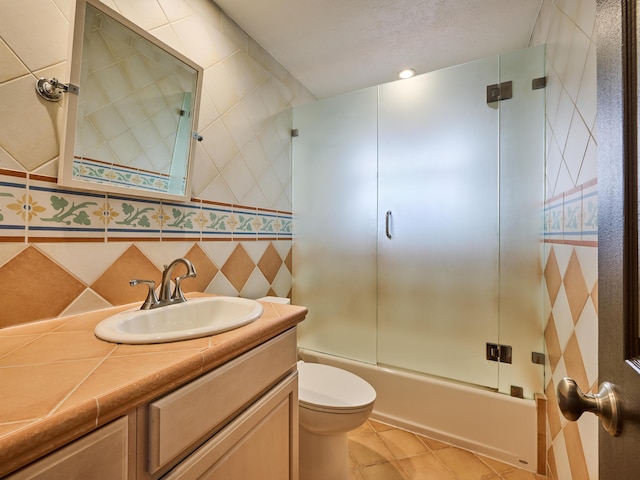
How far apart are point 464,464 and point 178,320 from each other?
5.00 feet

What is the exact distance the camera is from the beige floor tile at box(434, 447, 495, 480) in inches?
53.0

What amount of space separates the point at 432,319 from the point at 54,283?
1.69m

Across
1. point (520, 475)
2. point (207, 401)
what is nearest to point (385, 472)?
point (520, 475)

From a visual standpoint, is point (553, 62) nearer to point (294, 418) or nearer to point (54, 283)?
point (294, 418)

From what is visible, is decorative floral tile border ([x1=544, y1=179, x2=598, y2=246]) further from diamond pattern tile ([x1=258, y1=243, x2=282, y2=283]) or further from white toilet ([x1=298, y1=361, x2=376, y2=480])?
diamond pattern tile ([x1=258, y1=243, x2=282, y2=283])

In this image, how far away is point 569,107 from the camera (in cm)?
107

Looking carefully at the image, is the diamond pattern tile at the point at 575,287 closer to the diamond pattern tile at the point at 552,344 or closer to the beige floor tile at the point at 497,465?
the diamond pattern tile at the point at 552,344

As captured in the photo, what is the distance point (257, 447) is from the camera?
31.3 inches

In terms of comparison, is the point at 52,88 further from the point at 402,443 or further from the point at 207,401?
the point at 402,443

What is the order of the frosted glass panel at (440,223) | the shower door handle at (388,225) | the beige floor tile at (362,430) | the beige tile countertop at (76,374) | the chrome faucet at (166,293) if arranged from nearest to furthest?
the beige tile countertop at (76,374)
the chrome faucet at (166,293)
the frosted glass panel at (440,223)
the beige floor tile at (362,430)
the shower door handle at (388,225)

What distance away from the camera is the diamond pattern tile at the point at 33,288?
781 mm

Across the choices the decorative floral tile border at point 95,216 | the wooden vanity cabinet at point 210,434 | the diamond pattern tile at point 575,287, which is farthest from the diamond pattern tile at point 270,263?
the diamond pattern tile at point 575,287

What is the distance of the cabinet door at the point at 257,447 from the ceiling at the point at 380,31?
1772 mm

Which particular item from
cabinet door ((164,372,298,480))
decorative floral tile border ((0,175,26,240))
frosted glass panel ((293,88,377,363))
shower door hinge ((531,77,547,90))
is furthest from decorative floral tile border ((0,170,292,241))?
shower door hinge ((531,77,547,90))
